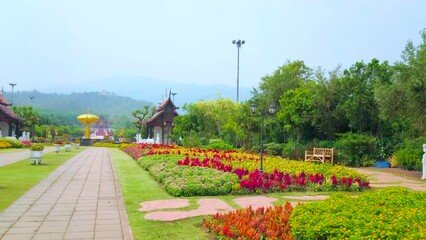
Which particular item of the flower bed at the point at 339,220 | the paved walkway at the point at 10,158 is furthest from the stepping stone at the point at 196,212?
the paved walkway at the point at 10,158

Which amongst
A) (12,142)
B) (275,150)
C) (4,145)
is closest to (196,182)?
(275,150)

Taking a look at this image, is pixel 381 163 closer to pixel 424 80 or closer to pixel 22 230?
pixel 424 80

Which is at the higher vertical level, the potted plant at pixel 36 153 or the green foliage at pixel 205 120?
the green foliage at pixel 205 120

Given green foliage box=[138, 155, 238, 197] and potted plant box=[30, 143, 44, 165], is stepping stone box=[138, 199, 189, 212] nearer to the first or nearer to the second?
green foliage box=[138, 155, 238, 197]

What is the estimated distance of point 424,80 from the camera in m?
14.1

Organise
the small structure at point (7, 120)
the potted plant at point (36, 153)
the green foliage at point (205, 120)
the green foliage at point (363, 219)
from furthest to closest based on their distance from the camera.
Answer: the small structure at point (7, 120) < the green foliage at point (205, 120) < the potted plant at point (36, 153) < the green foliage at point (363, 219)

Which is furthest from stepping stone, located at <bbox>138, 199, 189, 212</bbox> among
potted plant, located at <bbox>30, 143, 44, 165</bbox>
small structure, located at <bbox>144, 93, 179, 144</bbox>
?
small structure, located at <bbox>144, 93, 179, 144</bbox>

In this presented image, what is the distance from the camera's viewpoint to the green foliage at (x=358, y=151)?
20922mm

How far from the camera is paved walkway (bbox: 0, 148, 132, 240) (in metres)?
6.18

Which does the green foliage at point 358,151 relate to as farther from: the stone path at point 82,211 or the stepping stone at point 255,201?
the stepping stone at point 255,201

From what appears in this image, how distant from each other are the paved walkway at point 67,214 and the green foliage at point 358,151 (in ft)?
44.5

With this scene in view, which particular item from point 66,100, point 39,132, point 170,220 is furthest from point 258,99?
point 66,100

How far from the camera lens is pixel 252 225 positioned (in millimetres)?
5852

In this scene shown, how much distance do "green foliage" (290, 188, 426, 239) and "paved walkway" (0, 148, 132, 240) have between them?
2607 mm
